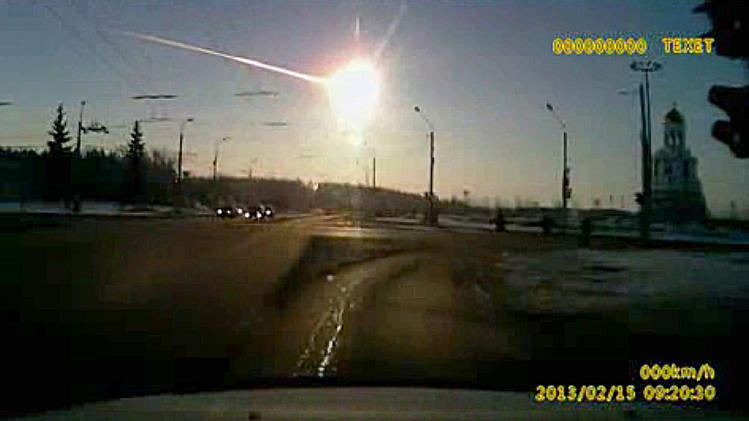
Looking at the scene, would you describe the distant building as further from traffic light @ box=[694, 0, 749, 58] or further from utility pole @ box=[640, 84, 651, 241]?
traffic light @ box=[694, 0, 749, 58]

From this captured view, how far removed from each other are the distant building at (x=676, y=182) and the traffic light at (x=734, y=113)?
790 cm

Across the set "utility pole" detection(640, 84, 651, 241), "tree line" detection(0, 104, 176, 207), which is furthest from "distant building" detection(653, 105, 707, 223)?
"tree line" detection(0, 104, 176, 207)

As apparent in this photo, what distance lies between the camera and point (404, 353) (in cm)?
1170

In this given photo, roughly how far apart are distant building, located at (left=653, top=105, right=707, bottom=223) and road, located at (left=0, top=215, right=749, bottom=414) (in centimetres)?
237

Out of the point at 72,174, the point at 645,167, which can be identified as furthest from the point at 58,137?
the point at 645,167

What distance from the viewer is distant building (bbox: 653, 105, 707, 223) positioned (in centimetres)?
1694

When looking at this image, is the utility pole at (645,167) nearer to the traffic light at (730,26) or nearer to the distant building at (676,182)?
the distant building at (676,182)

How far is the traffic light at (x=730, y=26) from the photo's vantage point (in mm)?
5719

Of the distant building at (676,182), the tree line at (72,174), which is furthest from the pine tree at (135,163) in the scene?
the distant building at (676,182)

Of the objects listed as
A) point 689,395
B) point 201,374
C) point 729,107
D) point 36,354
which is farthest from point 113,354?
point 729,107

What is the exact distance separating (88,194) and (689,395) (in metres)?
142

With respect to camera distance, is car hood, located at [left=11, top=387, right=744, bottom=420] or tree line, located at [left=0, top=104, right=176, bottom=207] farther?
tree line, located at [left=0, top=104, right=176, bottom=207]

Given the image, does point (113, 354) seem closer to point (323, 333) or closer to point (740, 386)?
point (323, 333)

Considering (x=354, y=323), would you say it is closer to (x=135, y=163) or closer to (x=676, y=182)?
(x=676, y=182)
